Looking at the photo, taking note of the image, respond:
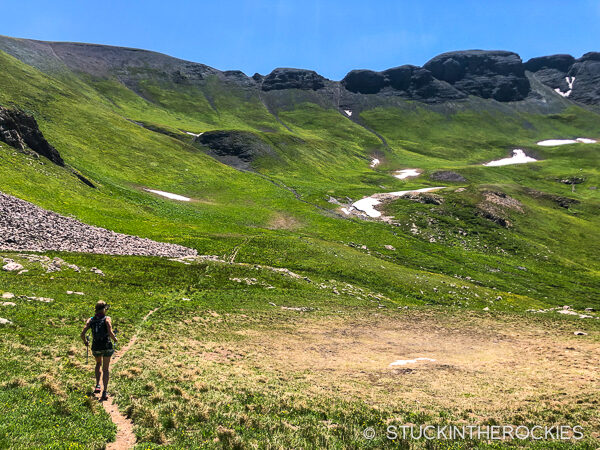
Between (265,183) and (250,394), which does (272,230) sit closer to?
(265,183)

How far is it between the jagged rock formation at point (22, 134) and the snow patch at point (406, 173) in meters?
154

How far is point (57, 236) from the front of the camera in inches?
1713

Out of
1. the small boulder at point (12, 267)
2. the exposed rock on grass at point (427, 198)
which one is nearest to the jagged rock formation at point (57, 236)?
the small boulder at point (12, 267)

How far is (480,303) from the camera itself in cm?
4991

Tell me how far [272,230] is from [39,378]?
63076 millimetres

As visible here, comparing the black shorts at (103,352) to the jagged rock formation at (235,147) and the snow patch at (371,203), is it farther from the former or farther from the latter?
the jagged rock formation at (235,147)

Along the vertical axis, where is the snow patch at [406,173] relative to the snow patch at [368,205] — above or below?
above

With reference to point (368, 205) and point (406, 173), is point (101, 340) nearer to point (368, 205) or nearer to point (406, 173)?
point (368, 205)

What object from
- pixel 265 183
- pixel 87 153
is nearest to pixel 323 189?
pixel 265 183

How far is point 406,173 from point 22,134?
16972 cm

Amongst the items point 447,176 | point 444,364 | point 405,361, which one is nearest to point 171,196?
point 405,361

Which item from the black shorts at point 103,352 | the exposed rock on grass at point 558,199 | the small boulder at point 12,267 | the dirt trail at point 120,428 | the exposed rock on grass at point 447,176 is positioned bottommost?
the dirt trail at point 120,428

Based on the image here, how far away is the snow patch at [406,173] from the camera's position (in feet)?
602

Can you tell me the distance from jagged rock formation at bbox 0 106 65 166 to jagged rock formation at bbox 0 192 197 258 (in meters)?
27.7
